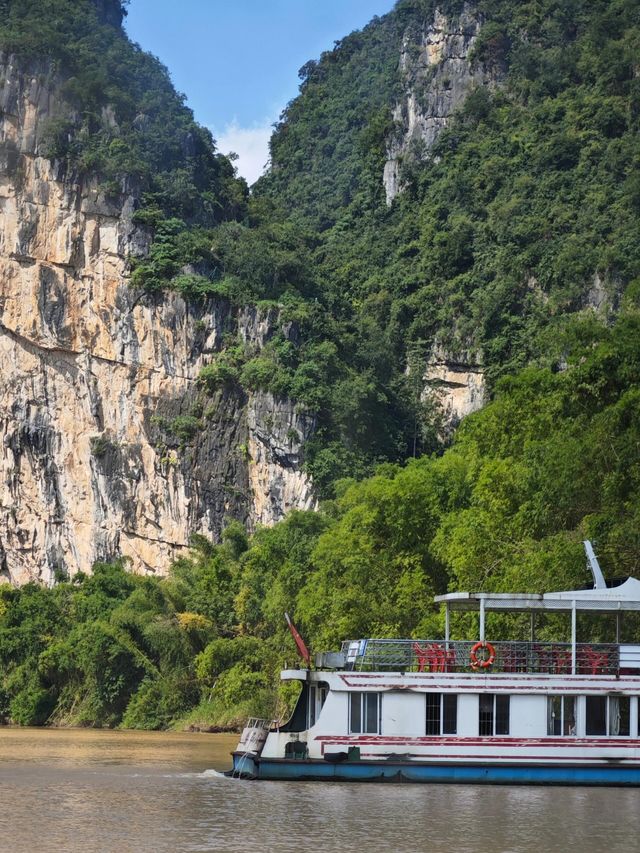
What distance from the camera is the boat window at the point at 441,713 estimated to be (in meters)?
30.9

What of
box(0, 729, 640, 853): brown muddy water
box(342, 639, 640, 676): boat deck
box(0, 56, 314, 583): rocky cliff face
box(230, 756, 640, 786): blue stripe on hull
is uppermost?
box(0, 56, 314, 583): rocky cliff face

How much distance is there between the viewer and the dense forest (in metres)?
40.2

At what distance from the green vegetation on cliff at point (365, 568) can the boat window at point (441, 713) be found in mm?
5331

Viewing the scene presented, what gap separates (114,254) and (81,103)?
37.2 feet

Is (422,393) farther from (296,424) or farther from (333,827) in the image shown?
(333,827)

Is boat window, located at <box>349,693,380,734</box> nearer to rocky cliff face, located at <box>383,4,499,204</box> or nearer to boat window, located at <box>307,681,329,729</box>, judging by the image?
boat window, located at <box>307,681,329,729</box>

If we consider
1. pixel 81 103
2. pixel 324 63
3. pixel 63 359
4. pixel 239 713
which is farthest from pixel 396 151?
pixel 239 713

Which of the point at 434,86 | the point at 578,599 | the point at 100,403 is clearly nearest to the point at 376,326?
the point at 100,403

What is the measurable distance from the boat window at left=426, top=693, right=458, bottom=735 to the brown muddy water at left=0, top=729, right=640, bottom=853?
45.7 inches

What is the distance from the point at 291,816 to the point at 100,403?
237 ft

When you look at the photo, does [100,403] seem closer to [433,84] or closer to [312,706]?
[433,84]

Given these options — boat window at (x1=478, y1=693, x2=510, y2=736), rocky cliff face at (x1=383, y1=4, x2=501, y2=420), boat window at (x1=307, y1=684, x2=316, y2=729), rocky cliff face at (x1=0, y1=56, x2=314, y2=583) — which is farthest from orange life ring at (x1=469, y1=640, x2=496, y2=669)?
rocky cliff face at (x1=383, y1=4, x2=501, y2=420)

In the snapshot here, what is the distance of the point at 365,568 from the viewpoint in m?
46.2

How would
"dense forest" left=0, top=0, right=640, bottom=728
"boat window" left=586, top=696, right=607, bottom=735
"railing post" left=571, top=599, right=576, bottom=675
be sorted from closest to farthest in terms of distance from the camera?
"railing post" left=571, top=599, right=576, bottom=675 < "boat window" left=586, top=696, right=607, bottom=735 < "dense forest" left=0, top=0, right=640, bottom=728
